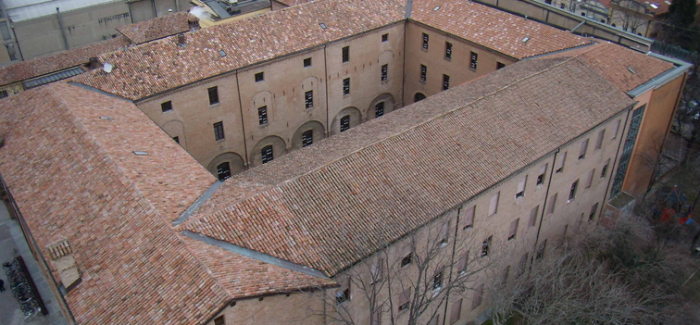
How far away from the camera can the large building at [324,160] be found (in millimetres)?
21469

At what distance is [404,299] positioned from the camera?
27.3m

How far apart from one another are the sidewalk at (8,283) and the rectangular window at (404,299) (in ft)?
55.2

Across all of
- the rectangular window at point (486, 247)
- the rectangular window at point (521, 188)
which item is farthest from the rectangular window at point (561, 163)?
the rectangular window at point (486, 247)

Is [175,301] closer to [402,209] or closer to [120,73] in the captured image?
[402,209]

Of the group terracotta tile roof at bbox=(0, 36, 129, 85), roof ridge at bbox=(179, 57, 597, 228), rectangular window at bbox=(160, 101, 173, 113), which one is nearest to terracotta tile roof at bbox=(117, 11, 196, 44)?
terracotta tile roof at bbox=(0, 36, 129, 85)

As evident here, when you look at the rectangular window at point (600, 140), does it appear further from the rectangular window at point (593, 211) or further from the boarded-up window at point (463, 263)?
the boarded-up window at point (463, 263)

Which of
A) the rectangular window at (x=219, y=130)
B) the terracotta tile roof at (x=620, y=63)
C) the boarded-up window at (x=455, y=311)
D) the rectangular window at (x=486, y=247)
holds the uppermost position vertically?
the terracotta tile roof at (x=620, y=63)

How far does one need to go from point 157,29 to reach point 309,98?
15723 millimetres

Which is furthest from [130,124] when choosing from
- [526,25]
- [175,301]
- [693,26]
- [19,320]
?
[693,26]

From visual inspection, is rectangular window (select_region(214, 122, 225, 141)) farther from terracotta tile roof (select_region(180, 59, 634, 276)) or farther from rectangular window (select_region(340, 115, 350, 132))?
terracotta tile roof (select_region(180, 59, 634, 276))

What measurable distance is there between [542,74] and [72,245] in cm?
2473

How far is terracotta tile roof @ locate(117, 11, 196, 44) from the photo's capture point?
47.7m

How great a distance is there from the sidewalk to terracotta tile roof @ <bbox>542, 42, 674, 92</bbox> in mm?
31368

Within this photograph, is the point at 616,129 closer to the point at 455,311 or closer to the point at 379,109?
the point at 455,311
